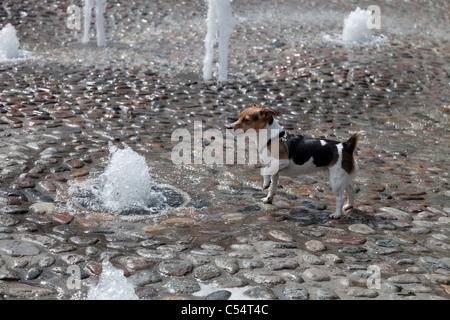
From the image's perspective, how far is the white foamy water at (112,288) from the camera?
13.3 feet

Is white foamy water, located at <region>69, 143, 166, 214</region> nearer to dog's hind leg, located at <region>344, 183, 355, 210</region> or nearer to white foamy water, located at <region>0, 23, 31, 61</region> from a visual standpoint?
dog's hind leg, located at <region>344, 183, 355, 210</region>

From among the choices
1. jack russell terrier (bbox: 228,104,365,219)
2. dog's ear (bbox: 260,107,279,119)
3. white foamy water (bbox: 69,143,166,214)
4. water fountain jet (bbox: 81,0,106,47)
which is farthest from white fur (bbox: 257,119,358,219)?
water fountain jet (bbox: 81,0,106,47)

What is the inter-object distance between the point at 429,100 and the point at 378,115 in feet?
4.65

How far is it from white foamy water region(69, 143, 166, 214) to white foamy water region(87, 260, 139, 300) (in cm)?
145

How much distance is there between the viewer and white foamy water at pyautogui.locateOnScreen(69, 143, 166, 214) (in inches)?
230

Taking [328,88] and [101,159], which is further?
[328,88]

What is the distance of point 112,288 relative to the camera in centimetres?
411

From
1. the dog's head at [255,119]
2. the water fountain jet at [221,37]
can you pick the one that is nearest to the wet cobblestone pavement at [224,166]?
the water fountain jet at [221,37]

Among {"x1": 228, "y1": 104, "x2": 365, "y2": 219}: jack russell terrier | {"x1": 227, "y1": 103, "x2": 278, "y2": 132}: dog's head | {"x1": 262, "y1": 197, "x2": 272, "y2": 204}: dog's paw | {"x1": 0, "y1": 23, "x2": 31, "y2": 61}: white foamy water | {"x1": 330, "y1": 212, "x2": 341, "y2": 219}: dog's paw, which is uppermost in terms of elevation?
{"x1": 0, "y1": 23, "x2": 31, "y2": 61}: white foamy water

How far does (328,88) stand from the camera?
425 inches

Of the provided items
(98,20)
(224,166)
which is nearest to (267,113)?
(224,166)

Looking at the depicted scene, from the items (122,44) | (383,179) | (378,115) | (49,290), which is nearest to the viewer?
(49,290)

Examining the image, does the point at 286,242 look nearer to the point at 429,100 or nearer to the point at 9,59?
the point at 429,100

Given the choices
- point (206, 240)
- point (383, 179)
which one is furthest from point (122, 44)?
point (206, 240)
